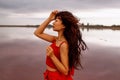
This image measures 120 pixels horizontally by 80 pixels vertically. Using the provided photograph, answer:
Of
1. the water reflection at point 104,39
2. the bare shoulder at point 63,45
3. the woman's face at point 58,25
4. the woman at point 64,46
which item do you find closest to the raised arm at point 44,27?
Result: the woman at point 64,46

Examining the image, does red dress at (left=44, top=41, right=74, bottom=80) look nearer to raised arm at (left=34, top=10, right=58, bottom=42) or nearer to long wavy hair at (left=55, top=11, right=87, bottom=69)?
long wavy hair at (left=55, top=11, right=87, bottom=69)

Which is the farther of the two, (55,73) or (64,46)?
(55,73)

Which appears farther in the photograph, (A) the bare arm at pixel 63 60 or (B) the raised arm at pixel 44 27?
(B) the raised arm at pixel 44 27

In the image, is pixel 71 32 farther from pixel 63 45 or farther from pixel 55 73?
pixel 55 73

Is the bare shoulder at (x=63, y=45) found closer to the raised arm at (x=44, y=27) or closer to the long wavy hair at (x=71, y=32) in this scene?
the long wavy hair at (x=71, y=32)

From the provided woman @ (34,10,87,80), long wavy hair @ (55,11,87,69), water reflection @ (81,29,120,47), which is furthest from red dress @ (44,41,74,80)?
water reflection @ (81,29,120,47)

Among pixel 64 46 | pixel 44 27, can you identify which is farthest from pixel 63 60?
pixel 44 27

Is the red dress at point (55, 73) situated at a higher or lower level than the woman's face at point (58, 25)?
lower

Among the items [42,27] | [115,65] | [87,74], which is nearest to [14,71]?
[87,74]

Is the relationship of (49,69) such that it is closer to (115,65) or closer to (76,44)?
(76,44)

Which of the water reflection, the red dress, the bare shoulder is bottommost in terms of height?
the water reflection

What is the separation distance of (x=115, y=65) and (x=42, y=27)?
8.80 m

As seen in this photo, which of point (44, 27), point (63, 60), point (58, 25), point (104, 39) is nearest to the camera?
point (63, 60)

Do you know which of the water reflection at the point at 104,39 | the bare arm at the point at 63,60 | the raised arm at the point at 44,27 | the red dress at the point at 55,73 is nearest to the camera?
the bare arm at the point at 63,60
